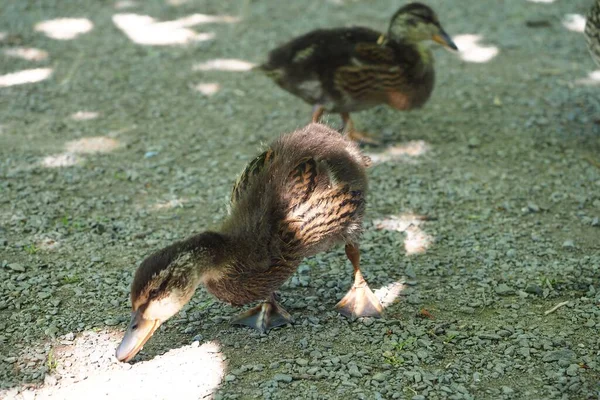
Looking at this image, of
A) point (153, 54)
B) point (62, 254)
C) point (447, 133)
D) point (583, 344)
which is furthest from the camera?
point (153, 54)

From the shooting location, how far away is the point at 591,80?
691 cm

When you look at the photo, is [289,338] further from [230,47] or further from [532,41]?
[532,41]

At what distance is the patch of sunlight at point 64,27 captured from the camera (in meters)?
7.85

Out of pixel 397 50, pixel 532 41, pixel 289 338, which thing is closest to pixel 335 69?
pixel 397 50

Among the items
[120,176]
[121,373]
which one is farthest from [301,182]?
[120,176]

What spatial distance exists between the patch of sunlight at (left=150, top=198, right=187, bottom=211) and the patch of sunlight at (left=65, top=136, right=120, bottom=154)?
37.1 inches

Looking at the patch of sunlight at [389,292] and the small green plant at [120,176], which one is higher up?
the patch of sunlight at [389,292]

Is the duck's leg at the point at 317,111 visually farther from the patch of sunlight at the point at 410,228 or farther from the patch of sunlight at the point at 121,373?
the patch of sunlight at the point at 121,373

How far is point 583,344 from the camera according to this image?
360cm

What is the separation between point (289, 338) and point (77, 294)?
3.99 ft

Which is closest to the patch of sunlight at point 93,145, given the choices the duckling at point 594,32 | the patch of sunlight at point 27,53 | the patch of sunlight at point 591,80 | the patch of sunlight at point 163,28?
the patch of sunlight at point 27,53

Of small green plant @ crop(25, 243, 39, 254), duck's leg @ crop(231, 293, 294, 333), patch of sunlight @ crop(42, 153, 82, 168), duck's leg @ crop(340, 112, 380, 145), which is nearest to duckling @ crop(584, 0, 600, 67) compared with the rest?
duck's leg @ crop(340, 112, 380, 145)

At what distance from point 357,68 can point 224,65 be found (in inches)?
81.6

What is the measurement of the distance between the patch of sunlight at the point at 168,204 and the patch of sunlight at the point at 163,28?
124 inches
